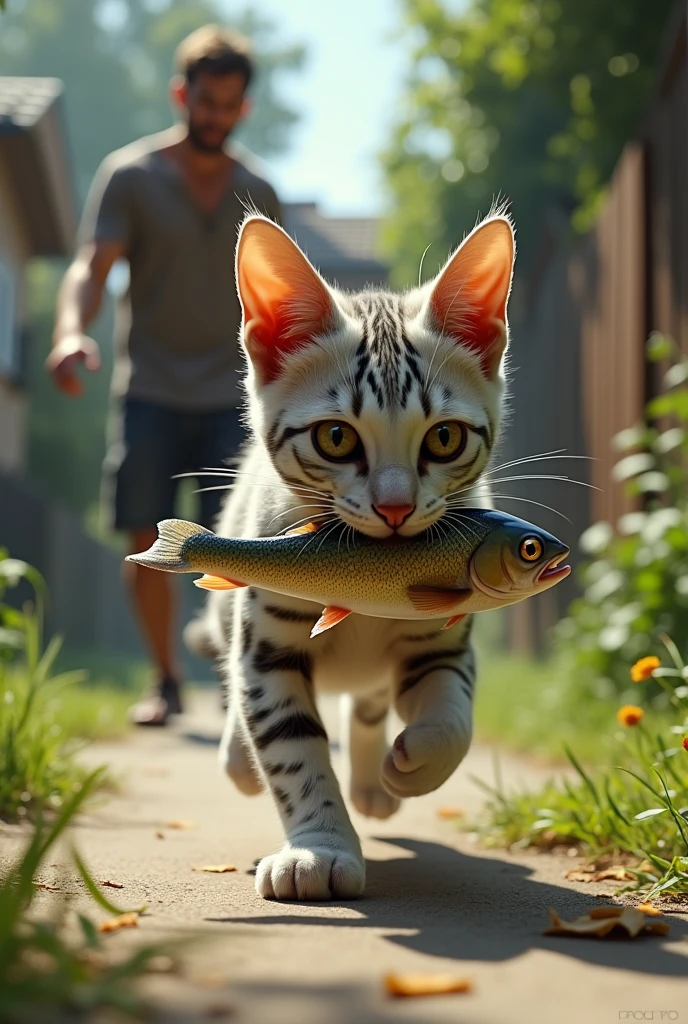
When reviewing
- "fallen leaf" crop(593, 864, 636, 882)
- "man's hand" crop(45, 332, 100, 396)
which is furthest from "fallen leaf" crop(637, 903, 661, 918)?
"man's hand" crop(45, 332, 100, 396)

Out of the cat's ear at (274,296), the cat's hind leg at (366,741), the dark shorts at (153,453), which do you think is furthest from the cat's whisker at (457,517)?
the dark shorts at (153,453)

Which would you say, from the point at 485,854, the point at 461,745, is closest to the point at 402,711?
the point at 461,745

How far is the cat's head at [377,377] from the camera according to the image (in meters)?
2.31

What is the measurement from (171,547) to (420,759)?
649mm

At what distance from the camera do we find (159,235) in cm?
516

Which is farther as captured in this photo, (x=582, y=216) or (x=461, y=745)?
(x=582, y=216)

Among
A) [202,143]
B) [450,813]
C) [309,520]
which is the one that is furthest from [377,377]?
[202,143]

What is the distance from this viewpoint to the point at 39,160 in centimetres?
1248

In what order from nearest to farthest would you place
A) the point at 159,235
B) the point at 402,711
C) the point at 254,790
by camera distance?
1. the point at 402,711
2. the point at 254,790
3. the point at 159,235

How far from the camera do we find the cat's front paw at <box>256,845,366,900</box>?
84.4 inches

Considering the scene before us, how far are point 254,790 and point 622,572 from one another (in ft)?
9.50

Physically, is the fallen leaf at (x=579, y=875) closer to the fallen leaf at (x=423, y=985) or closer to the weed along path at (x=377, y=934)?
the weed along path at (x=377, y=934)

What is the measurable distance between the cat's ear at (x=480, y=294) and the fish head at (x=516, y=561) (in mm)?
665

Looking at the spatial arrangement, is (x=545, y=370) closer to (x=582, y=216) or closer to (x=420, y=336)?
(x=582, y=216)
